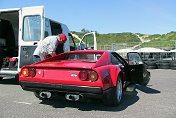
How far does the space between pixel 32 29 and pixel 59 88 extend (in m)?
3.62

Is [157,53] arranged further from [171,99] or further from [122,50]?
[171,99]

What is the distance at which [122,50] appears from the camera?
19.0m

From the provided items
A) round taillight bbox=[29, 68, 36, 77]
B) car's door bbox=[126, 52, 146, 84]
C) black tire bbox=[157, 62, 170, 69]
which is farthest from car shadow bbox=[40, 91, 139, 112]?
black tire bbox=[157, 62, 170, 69]

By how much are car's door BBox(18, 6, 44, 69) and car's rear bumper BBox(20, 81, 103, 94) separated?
8.46 ft

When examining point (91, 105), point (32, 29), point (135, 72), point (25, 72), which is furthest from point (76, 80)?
point (32, 29)

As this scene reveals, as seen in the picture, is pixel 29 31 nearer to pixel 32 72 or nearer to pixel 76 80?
pixel 32 72

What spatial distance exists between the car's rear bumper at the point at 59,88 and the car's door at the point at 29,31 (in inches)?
101

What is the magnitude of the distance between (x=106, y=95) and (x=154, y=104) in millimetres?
1361

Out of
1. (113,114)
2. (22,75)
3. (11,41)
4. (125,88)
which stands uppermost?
(11,41)

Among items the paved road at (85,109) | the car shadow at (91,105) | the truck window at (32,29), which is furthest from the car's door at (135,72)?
the truck window at (32,29)

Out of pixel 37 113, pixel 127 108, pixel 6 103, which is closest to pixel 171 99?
pixel 127 108

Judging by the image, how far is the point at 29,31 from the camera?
626 centimetres

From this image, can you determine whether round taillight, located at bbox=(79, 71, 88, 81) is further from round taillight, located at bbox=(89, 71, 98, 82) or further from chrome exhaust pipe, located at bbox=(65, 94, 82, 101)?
chrome exhaust pipe, located at bbox=(65, 94, 82, 101)

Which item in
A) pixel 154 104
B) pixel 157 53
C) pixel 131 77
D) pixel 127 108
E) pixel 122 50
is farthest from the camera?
pixel 122 50
